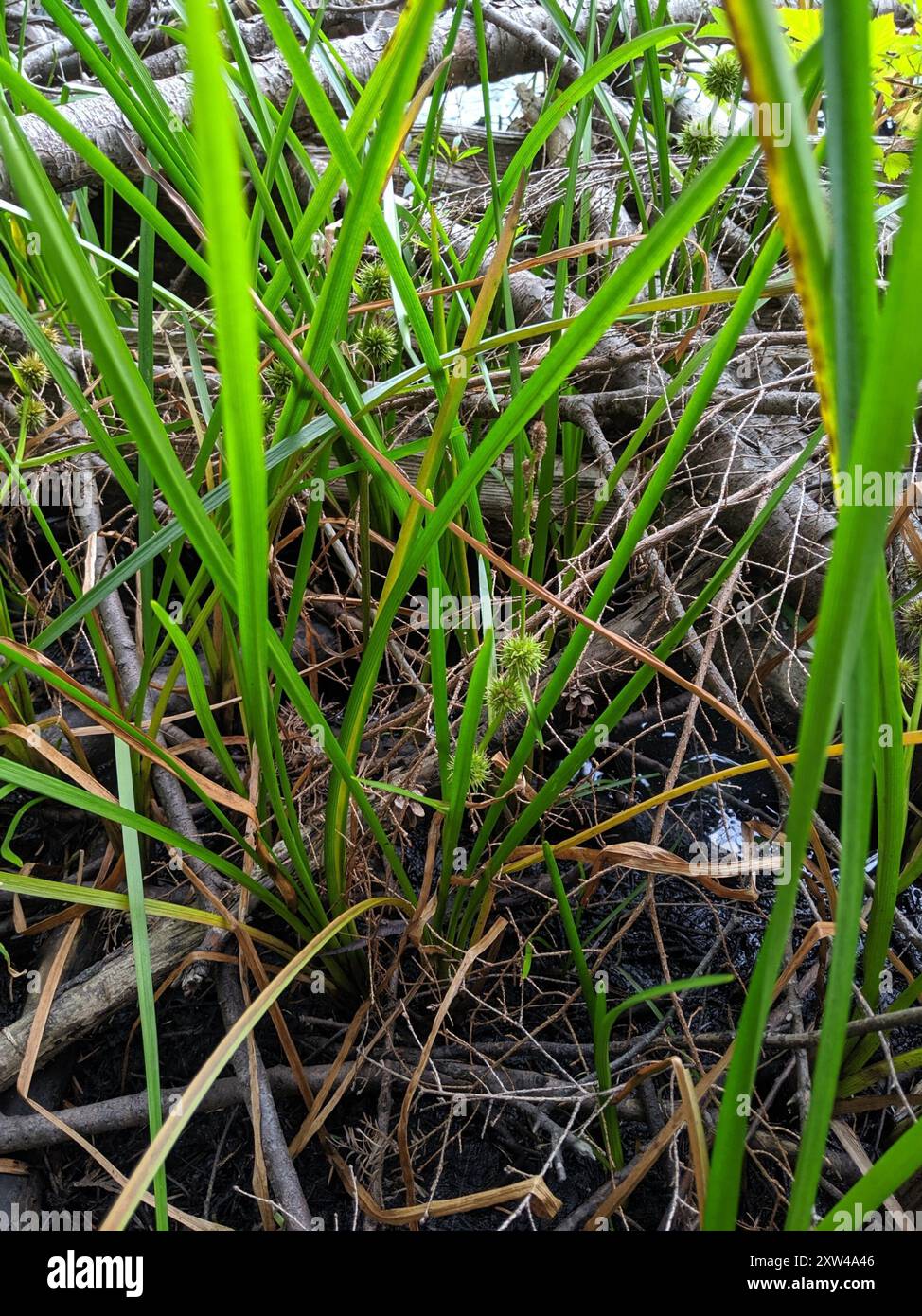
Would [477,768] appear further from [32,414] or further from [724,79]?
[724,79]

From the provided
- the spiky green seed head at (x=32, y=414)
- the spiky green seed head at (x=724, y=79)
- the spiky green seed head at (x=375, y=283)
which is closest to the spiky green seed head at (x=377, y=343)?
the spiky green seed head at (x=375, y=283)

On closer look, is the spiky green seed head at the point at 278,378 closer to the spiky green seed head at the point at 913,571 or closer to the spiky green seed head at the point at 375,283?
the spiky green seed head at the point at 375,283

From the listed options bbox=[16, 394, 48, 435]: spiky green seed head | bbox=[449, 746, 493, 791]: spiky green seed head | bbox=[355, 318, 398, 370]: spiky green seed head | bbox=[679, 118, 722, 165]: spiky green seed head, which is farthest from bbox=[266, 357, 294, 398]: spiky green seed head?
bbox=[679, 118, 722, 165]: spiky green seed head

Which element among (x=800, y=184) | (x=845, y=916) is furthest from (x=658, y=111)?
(x=845, y=916)

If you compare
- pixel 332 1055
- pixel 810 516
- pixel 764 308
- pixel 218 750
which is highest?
→ pixel 764 308

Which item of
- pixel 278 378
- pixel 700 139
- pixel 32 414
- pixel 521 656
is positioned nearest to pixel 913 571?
pixel 521 656
